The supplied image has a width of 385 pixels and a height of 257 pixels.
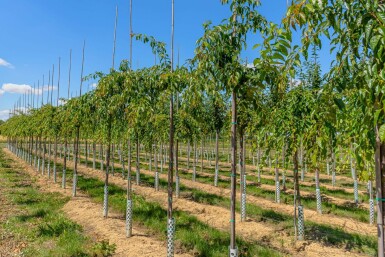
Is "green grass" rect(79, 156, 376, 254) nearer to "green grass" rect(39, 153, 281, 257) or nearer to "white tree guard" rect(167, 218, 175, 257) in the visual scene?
"green grass" rect(39, 153, 281, 257)

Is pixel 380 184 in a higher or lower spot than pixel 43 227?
higher

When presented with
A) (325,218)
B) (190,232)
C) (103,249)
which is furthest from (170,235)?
(325,218)

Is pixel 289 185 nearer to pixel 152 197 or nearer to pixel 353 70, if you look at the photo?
pixel 152 197

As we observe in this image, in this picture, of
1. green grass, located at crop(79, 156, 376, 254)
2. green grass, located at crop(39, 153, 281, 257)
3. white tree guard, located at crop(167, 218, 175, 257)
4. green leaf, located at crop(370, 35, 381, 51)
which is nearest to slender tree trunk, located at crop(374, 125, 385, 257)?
green leaf, located at crop(370, 35, 381, 51)

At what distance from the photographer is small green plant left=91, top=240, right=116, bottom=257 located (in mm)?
7652

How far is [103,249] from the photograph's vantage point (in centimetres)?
786

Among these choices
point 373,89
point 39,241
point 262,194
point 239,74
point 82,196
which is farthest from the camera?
point 262,194

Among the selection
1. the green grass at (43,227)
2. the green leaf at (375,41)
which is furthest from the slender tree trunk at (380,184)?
the green grass at (43,227)

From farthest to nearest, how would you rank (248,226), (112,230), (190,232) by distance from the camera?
(248,226) → (112,230) → (190,232)

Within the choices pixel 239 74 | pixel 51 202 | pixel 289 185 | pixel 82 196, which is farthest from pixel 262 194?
pixel 239 74

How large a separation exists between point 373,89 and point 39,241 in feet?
31.0

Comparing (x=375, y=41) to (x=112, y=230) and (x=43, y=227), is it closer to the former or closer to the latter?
(x=112, y=230)

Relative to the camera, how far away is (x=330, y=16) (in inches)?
87.8

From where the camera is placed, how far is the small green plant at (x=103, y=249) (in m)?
7.65
